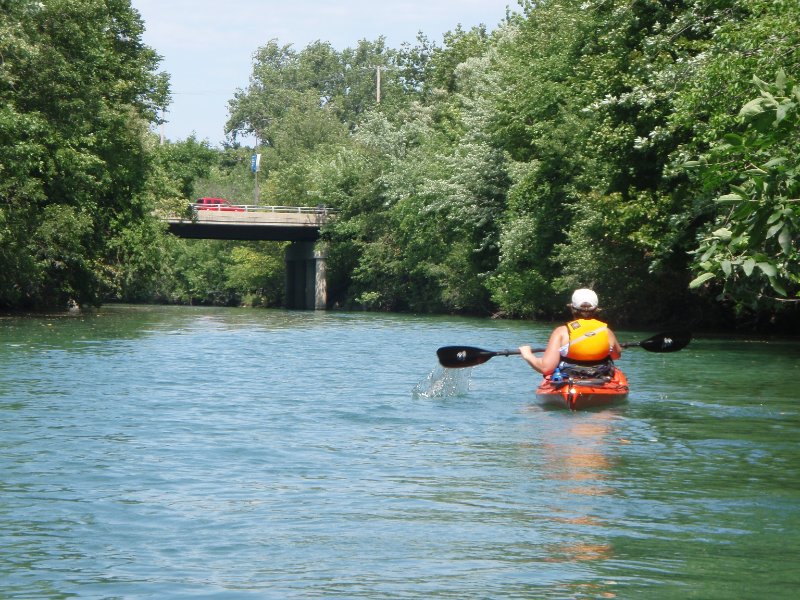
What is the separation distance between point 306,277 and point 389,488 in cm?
7196

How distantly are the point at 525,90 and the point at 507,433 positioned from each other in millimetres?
34916

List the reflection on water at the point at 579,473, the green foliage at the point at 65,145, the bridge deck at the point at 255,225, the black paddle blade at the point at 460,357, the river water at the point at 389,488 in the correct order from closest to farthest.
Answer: the river water at the point at 389,488
the reflection on water at the point at 579,473
the black paddle blade at the point at 460,357
the green foliage at the point at 65,145
the bridge deck at the point at 255,225

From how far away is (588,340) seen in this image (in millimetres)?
15148

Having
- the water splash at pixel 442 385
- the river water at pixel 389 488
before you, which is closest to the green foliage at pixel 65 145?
the river water at pixel 389 488

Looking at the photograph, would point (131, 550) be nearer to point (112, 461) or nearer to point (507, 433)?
point (112, 461)

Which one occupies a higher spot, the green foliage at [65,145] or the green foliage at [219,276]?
the green foliage at [65,145]

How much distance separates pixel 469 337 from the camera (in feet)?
112

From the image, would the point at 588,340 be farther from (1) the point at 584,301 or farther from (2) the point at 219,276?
(2) the point at 219,276

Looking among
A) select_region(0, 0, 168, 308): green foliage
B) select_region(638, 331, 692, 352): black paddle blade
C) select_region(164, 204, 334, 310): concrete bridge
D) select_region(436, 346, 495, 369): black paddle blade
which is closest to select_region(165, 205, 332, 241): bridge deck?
select_region(164, 204, 334, 310): concrete bridge

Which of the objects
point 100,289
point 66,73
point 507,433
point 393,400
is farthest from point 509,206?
point 507,433

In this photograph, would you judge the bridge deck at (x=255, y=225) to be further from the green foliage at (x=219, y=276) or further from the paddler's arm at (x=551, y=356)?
the paddler's arm at (x=551, y=356)

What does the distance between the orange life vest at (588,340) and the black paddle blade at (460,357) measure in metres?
1.66

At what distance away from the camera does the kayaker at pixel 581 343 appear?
49.5 ft

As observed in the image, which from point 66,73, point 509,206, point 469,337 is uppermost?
point 66,73
